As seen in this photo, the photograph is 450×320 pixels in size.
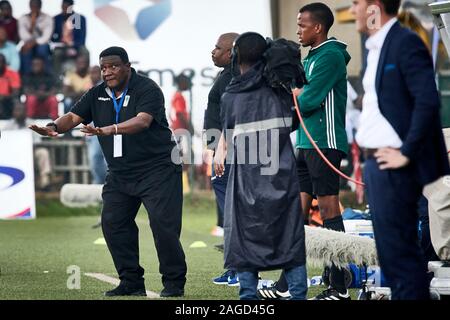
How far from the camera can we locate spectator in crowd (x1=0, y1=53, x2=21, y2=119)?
749 inches

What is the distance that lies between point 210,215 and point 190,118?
1.72m

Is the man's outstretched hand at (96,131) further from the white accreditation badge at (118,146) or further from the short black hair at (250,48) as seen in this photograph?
the short black hair at (250,48)

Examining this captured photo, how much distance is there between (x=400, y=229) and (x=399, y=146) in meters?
0.44

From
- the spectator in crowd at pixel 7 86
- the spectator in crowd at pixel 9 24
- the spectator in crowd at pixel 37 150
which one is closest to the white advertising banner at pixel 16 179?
the spectator in crowd at pixel 37 150

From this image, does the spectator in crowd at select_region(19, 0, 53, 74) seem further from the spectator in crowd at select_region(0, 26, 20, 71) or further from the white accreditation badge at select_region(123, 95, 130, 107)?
the white accreditation badge at select_region(123, 95, 130, 107)

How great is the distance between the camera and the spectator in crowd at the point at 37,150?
62.0 ft

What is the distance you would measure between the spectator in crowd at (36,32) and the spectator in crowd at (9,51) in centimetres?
13

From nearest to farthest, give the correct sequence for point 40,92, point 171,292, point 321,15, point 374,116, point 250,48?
point 374,116 → point 250,48 → point 321,15 → point 171,292 → point 40,92

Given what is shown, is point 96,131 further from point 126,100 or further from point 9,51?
point 9,51

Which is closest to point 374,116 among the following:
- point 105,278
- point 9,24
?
point 105,278

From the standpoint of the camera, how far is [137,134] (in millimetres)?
9367

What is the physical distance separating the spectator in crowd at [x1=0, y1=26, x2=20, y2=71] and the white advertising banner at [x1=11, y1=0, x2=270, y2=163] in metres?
0.53
